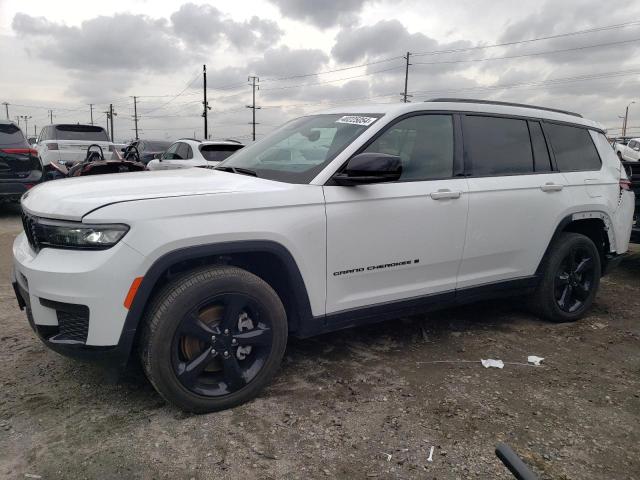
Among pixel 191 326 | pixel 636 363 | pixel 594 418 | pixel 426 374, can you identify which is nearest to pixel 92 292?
pixel 191 326

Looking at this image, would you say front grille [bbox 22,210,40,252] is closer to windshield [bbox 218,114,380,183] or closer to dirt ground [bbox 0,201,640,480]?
dirt ground [bbox 0,201,640,480]

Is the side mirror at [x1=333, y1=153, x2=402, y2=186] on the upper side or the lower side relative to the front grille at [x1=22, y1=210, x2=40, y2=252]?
upper

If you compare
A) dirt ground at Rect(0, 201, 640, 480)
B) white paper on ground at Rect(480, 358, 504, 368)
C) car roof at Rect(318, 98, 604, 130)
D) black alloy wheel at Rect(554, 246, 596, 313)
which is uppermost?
car roof at Rect(318, 98, 604, 130)

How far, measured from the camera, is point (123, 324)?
2.45 metres

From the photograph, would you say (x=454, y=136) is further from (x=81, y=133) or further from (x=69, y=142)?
(x=81, y=133)

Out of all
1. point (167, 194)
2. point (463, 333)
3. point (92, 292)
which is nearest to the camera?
point (92, 292)

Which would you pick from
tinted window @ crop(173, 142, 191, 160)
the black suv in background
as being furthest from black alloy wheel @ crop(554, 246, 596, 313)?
the black suv in background

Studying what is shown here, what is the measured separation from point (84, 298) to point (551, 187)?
11.5 feet

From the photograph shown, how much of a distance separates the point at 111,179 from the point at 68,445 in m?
1.45

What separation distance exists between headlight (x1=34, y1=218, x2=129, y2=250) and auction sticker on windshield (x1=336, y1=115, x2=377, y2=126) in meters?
1.68

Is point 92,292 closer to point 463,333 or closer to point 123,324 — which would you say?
point 123,324

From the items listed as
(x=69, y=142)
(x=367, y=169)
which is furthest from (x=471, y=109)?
(x=69, y=142)

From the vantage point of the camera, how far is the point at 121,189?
2.67m

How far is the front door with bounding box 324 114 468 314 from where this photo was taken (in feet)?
9.98
